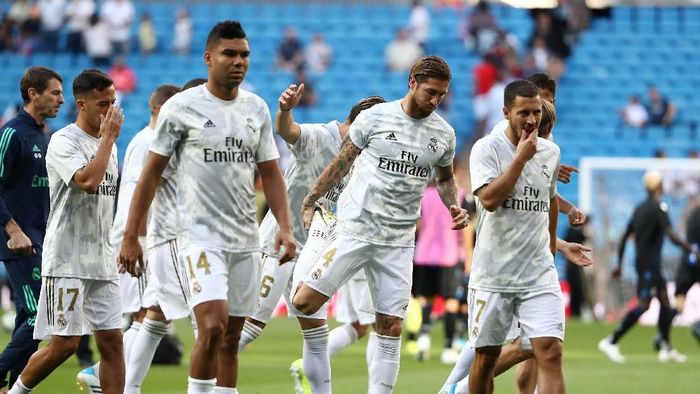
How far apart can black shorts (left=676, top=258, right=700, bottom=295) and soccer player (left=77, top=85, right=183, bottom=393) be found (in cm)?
998

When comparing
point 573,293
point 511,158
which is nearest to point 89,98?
point 511,158

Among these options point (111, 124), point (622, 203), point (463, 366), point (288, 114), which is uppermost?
point (622, 203)

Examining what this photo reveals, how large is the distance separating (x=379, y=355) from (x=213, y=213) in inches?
78.1

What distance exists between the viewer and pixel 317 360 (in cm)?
1020

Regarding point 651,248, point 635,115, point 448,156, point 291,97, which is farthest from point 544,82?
point 635,115

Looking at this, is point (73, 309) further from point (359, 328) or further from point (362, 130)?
point (359, 328)

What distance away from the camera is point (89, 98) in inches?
368

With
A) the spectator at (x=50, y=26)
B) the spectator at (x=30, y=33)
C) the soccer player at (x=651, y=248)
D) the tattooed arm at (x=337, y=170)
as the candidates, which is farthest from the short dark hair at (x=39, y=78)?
the spectator at (x=30, y=33)

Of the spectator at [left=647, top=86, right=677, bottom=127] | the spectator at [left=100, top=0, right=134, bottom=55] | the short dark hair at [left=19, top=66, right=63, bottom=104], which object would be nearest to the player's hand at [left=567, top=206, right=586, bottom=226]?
the short dark hair at [left=19, top=66, right=63, bottom=104]

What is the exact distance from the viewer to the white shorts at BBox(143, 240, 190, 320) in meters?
9.45

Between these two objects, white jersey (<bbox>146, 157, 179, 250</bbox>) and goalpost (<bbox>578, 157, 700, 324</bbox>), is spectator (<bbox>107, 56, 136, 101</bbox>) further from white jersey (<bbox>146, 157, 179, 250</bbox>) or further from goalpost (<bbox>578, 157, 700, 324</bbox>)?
white jersey (<bbox>146, 157, 179, 250</bbox>)

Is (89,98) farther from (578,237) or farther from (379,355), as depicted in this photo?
(578,237)

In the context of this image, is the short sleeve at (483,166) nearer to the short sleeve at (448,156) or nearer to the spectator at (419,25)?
the short sleeve at (448,156)

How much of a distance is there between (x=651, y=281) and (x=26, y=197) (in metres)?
10.3
